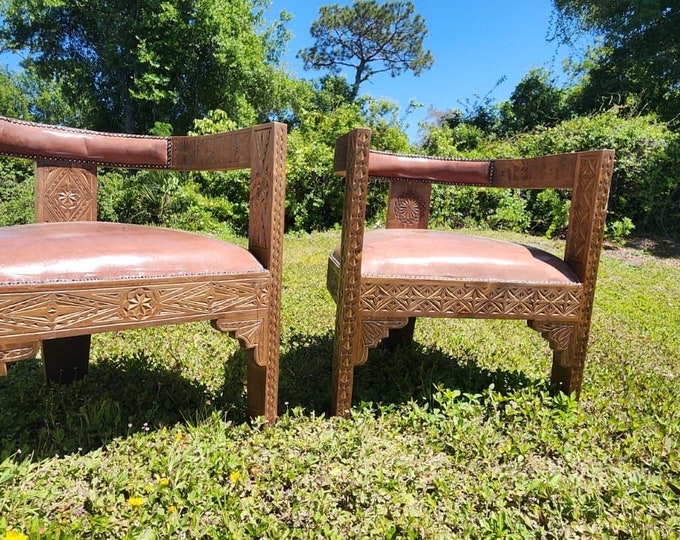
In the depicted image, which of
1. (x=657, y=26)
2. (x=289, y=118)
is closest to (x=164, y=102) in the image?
(x=289, y=118)

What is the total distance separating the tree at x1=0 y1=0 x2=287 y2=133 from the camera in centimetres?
1405

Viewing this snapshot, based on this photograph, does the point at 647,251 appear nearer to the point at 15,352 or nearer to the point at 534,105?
the point at 15,352

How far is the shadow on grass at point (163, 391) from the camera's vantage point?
5.10 feet

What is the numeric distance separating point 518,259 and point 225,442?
1.17 meters

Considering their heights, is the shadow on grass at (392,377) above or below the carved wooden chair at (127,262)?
below

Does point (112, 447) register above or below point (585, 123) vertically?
below

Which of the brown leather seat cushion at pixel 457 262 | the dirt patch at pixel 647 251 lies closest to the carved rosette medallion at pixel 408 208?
the brown leather seat cushion at pixel 457 262

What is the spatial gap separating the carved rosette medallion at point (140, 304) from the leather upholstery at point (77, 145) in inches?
35.7

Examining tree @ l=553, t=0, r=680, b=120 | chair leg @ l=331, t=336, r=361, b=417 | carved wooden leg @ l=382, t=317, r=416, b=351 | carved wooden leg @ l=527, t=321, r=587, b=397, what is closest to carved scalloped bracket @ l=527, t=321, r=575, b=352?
carved wooden leg @ l=527, t=321, r=587, b=397

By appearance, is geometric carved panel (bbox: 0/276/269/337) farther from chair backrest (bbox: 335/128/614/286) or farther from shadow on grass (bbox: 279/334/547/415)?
shadow on grass (bbox: 279/334/547/415)

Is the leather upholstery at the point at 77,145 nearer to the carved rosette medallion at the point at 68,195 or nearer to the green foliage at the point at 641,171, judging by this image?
the carved rosette medallion at the point at 68,195

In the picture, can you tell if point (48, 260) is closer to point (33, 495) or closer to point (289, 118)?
point (33, 495)

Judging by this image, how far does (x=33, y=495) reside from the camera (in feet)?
3.99

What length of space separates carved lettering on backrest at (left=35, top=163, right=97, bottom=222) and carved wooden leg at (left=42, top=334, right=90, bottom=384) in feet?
1.61
